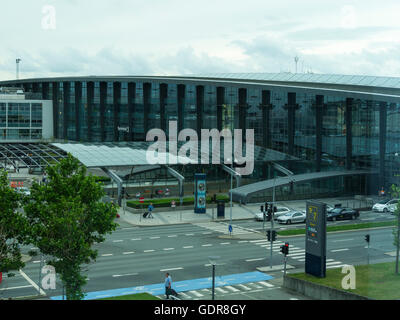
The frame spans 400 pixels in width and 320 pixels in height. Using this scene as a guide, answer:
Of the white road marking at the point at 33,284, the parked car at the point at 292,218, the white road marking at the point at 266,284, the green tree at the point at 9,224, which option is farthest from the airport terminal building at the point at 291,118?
the green tree at the point at 9,224

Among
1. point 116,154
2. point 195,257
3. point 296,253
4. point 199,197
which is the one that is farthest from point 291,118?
point 195,257

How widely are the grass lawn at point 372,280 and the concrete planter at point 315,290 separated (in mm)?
303

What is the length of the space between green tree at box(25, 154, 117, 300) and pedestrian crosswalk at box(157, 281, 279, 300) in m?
5.86

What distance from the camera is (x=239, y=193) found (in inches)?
2314

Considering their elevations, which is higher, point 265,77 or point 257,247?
point 265,77

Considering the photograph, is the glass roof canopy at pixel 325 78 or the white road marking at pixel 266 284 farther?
the glass roof canopy at pixel 325 78

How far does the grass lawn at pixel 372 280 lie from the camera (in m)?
19.0

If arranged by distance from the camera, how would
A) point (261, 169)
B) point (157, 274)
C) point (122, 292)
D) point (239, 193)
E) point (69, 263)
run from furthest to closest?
1. point (261, 169)
2. point (239, 193)
3. point (157, 274)
4. point (122, 292)
5. point (69, 263)

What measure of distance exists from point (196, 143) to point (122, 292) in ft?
150

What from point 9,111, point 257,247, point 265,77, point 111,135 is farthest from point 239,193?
point 9,111

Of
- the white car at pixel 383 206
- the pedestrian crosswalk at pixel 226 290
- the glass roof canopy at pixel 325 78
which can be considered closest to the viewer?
the pedestrian crosswalk at pixel 226 290

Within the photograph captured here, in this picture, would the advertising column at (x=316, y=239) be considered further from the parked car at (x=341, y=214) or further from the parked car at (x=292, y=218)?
the parked car at (x=341, y=214)

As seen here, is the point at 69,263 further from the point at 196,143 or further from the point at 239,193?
the point at 196,143
